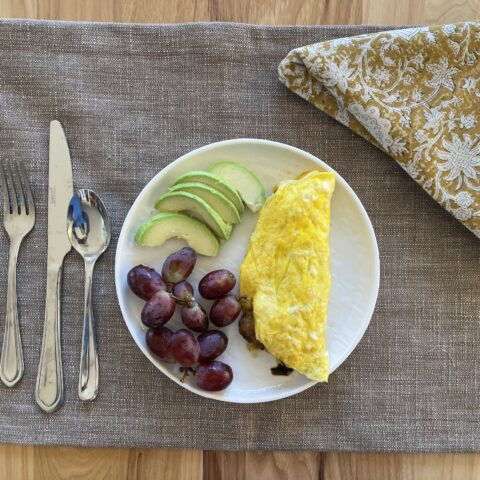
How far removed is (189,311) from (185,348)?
0.08m

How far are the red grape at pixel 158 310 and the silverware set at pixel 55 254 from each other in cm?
19

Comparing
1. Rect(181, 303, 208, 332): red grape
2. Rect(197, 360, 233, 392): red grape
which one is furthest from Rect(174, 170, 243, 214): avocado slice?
Rect(197, 360, 233, 392): red grape

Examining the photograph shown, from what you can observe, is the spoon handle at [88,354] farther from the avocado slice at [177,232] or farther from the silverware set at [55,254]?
the avocado slice at [177,232]

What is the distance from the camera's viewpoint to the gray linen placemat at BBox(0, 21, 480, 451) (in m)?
1.38

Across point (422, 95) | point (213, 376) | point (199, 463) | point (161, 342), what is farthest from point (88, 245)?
point (422, 95)

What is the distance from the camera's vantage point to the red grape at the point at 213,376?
1.26 metres

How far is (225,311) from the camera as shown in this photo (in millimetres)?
1258

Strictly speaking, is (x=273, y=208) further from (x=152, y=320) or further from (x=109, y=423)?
(x=109, y=423)

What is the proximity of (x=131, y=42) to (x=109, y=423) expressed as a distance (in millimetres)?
922

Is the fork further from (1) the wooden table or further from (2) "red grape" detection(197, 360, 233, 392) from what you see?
(2) "red grape" detection(197, 360, 233, 392)

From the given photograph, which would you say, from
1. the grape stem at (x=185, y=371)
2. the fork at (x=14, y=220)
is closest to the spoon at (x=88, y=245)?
the fork at (x=14, y=220)

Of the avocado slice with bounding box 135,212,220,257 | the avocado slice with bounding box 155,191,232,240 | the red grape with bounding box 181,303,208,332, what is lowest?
the red grape with bounding box 181,303,208,332

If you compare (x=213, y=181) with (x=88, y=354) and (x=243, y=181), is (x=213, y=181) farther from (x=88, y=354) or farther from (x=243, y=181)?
(x=88, y=354)

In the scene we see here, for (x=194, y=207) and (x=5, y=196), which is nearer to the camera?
(x=194, y=207)
